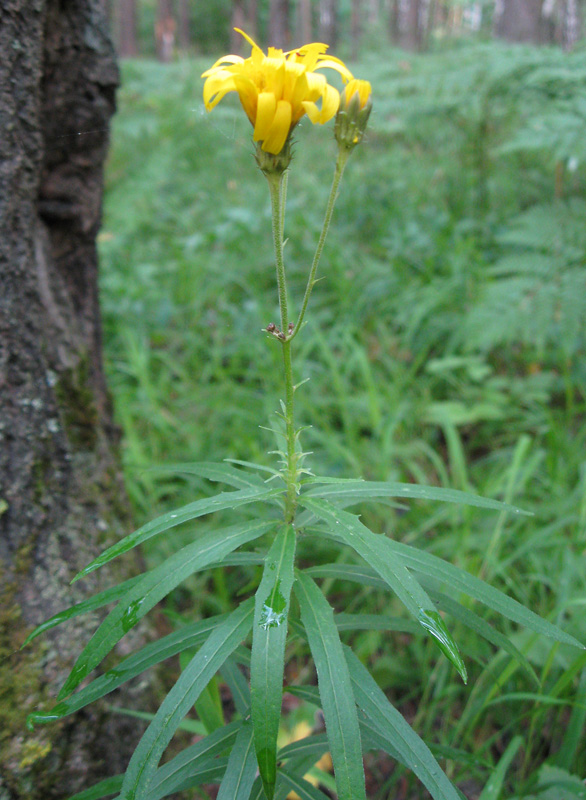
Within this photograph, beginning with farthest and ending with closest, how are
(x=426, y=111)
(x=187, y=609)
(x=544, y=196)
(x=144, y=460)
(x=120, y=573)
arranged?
(x=426, y=111) < (x=544, y=196) < (x=144, y=460) < (x=187, y=609) < (x=120, y=573)

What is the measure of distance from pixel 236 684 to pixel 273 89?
958mm

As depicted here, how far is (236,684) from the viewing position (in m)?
0.97

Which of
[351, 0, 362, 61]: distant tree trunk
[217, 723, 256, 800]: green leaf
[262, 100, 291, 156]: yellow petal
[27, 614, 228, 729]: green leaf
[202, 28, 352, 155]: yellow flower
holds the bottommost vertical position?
[217, 723, 256, 800]: green leaf

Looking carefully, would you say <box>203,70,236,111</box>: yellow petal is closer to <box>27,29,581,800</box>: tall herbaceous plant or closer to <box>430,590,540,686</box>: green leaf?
<box>27,29,581,800</box>: tall herbaceous plant

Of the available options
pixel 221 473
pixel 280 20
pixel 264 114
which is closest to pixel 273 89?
pixel 264 114

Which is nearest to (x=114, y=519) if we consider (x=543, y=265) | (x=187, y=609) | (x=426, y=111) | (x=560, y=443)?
(x=187, y=609)

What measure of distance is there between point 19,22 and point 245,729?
127 centimetres

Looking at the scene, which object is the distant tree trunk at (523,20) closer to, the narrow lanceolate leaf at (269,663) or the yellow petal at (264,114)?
the yellow petal at (264,114)

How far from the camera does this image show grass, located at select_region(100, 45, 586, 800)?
1.38 m

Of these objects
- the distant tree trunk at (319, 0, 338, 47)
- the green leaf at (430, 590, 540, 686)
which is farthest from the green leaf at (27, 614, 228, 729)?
the distant tree trunk at (319, 0, 338, 47)

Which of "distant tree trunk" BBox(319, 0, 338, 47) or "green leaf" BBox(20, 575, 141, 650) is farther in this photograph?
"distant tree trunk" BBox(319, 0, 338, 47)

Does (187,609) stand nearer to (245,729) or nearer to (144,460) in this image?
(144,460)

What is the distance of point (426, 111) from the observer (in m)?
3.30

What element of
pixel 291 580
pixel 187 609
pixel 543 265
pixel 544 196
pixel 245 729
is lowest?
pixel 187 609
